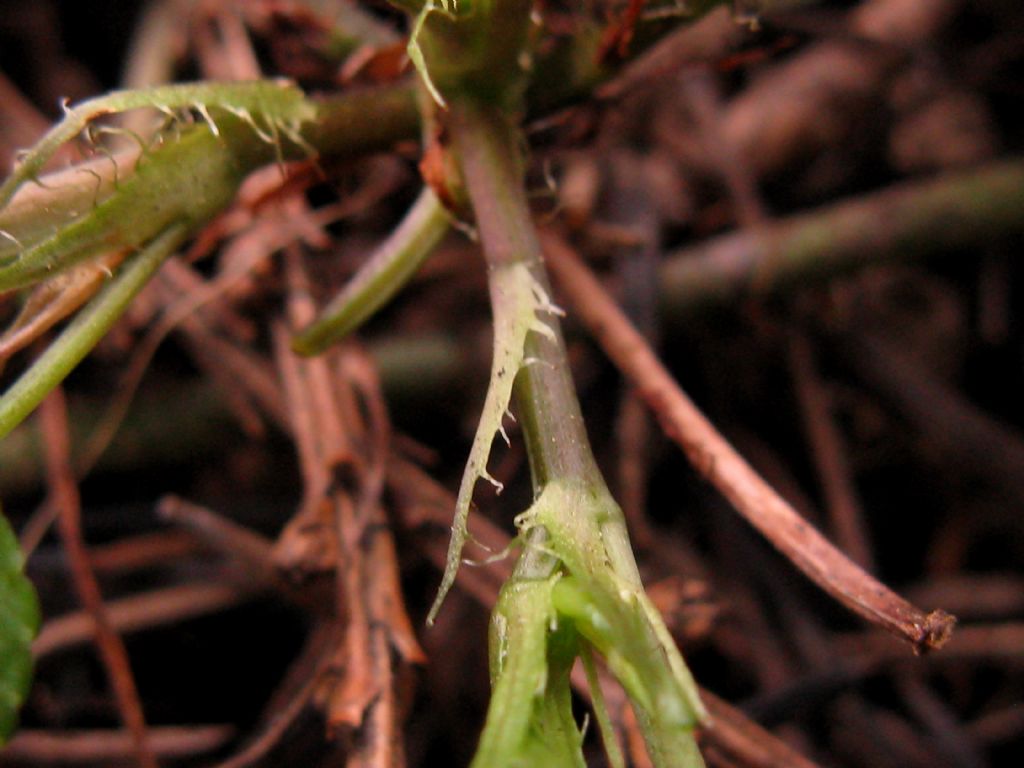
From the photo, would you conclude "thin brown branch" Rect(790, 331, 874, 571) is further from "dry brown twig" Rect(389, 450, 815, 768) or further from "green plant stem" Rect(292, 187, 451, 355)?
"green plant stem" Rect(292, 187, 451, 355)

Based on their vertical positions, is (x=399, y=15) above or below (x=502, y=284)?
above

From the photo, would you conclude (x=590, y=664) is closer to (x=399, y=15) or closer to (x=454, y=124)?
(x=454, y=124)

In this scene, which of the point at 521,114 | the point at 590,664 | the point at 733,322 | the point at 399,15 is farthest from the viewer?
the point at 733,322

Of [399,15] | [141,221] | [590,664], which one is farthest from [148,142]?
[590,664]

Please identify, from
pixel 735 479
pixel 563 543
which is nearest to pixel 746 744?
pixel 735 479

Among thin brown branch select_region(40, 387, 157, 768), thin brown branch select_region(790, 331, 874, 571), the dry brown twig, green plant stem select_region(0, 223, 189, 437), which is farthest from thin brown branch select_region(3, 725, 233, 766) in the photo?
thin brown branch select_region(790, 331, 874, 571)

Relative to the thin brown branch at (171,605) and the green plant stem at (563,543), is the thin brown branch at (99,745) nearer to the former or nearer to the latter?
the thin brown branch at (171,605)
